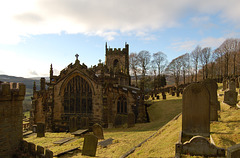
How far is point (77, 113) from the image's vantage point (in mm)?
21391

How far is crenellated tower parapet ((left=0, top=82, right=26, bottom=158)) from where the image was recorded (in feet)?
30.2

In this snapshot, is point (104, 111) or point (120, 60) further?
point (120, 60)

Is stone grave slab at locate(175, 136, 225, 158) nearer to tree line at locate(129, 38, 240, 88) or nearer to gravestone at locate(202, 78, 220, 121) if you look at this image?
gravestone at locate(202, 78, 220, 121)

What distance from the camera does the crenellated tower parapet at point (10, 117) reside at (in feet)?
30.2

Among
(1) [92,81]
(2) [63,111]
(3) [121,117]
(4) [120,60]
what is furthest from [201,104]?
(4) [120,60]

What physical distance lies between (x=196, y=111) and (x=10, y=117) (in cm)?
947

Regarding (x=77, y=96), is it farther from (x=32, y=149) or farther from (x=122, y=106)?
(x=32, y=149)

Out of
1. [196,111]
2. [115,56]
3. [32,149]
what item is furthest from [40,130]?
[115,56]

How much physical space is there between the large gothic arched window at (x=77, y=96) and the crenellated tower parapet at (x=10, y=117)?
11.1 metres

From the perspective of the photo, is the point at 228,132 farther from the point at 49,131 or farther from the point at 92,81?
the point at 49,131

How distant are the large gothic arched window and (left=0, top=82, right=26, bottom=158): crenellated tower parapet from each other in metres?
11.1

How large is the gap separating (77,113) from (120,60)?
2623 centimetres

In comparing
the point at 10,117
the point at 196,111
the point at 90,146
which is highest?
the point at 196,111

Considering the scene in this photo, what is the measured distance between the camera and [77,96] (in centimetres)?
2169
